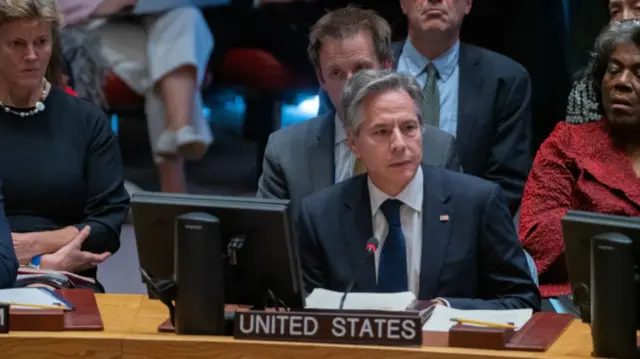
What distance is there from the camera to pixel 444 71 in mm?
4664

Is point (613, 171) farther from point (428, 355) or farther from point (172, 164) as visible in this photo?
point (172, 164)

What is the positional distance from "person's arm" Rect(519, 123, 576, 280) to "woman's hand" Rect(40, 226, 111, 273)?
54.0 inches

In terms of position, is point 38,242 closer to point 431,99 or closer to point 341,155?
point 341,155

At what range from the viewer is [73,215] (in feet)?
13.9

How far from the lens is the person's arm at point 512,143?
4.54 meters

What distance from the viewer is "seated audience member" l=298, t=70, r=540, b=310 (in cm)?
351

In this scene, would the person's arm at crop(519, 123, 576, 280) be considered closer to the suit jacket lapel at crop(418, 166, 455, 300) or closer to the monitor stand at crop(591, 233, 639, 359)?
the suit jacket lapel at crop(418, 166, 455, 300)

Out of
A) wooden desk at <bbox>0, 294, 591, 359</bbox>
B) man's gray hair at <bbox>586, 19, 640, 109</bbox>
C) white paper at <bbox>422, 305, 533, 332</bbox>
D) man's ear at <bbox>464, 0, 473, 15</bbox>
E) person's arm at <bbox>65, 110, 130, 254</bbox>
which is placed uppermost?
man's ear at <bbox>464, 0, 473, 15</bbox>

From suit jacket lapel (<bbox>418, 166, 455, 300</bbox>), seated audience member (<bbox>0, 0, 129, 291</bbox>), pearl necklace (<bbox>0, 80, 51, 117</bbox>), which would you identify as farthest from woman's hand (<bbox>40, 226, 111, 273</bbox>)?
suit jacket lapel (<bbox>418, 166, 455, 300</bbox>)

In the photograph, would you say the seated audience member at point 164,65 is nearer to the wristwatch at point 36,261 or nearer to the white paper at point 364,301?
the wristwatch at point 36,261

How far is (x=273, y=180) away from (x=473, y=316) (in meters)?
1.23

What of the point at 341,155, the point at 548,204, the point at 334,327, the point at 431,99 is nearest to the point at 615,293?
the point at 334,327

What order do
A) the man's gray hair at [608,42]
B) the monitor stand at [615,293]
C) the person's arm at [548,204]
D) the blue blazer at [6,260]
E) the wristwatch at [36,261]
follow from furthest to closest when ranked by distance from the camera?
the wristwatch at [36,261], the person's arm at [548,204], the man's gray hair at [608,42], the blue blazer at [6,260], the monitor stand at [615,293]

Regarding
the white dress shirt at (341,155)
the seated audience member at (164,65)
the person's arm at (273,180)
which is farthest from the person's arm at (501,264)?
the seated audience member at (164,65)
